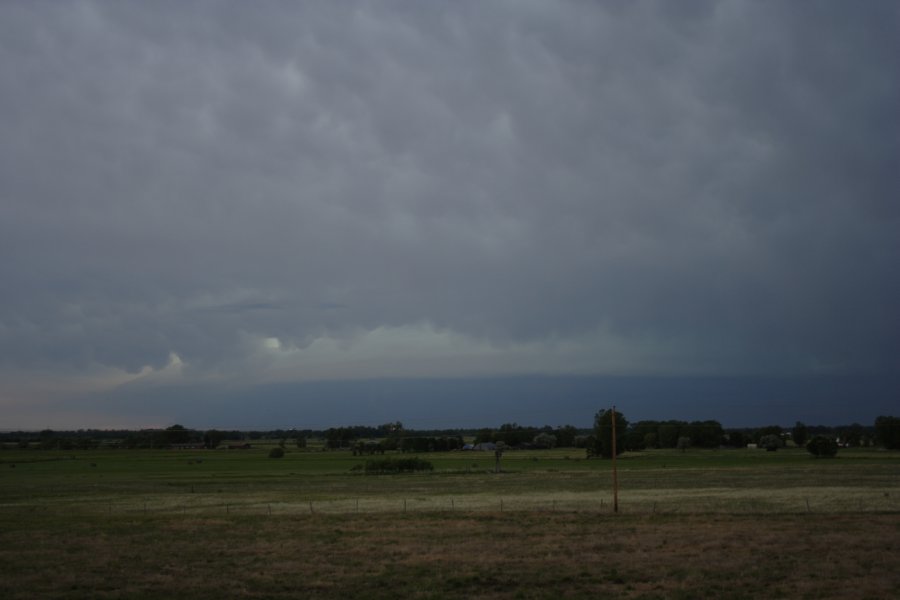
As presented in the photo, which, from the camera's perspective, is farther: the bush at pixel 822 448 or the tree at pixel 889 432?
the tree at pixel 889 432

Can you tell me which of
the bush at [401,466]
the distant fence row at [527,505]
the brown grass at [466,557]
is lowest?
the bush at [401,466]

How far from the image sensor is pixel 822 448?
116 meters

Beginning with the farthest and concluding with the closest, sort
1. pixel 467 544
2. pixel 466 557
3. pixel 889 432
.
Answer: pixel 889 432
pixel 467 544
pixel 466 557

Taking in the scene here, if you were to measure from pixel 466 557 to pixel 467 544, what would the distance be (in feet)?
10.9

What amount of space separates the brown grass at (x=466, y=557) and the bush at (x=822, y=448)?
8627cm

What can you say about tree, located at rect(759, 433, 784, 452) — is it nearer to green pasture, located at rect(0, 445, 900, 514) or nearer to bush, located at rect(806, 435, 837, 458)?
bush, located at rect(806, 435, 837, 458)

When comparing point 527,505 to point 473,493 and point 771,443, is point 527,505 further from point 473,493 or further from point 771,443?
point 771,443

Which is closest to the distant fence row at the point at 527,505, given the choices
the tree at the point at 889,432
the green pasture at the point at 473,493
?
the green pasture at the point at 473,493

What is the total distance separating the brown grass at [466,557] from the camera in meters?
20.9

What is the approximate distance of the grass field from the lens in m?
21.3

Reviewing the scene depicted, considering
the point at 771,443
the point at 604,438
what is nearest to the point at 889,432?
the point at 771,443

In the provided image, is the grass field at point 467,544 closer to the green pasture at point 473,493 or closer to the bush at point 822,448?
the green pasture at point 473,493

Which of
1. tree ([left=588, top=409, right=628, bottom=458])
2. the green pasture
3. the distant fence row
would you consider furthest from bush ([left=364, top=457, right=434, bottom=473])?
the distant fence row

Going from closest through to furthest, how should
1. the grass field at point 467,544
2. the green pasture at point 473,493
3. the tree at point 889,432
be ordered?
the grass field at point 467,544, the green pasture at point 473,493, the tree at point 889,432
